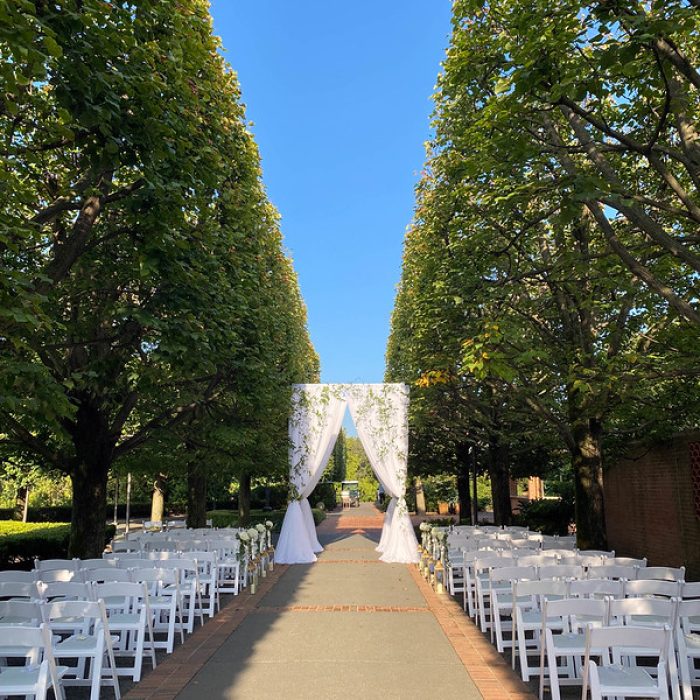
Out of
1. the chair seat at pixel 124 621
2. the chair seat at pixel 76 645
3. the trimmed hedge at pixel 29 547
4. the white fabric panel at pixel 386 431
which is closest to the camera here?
the chair seat at pixel 76 645

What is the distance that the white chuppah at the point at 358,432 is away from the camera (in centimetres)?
1744

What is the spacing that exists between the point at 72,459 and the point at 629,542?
42.4 feet

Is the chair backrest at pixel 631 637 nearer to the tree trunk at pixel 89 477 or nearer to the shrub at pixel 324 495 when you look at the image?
the tree trunk at pixel 89 477

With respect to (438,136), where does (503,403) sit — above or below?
below

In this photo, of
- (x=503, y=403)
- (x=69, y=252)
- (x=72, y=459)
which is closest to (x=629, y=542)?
(x=503, y=403)

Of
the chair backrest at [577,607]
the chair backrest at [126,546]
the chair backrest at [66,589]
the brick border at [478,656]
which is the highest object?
the chair backrest at [66,589]

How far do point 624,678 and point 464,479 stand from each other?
2150 centimetres

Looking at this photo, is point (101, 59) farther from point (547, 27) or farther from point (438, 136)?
point (438, 136)

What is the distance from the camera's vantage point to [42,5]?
5.85 meters

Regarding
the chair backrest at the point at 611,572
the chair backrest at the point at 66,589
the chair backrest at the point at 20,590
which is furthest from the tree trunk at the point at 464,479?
the chair backrest at the point at 20,590

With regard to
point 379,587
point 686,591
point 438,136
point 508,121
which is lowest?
point 379,587

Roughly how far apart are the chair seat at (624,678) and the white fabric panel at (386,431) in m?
12.3

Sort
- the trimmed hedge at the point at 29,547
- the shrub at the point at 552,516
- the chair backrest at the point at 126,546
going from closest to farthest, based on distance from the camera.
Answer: the chair backrest at the point at 126,546
the trimmed hedge at the point at 29,547
the shrub at the point at 552,516

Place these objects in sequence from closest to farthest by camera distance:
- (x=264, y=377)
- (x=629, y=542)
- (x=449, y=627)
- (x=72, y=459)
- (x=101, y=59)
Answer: (x=101, y=59) → (x=449, y=627) → (x=72, y=459) → (x=264, y=377) → (x=629, y=542)
